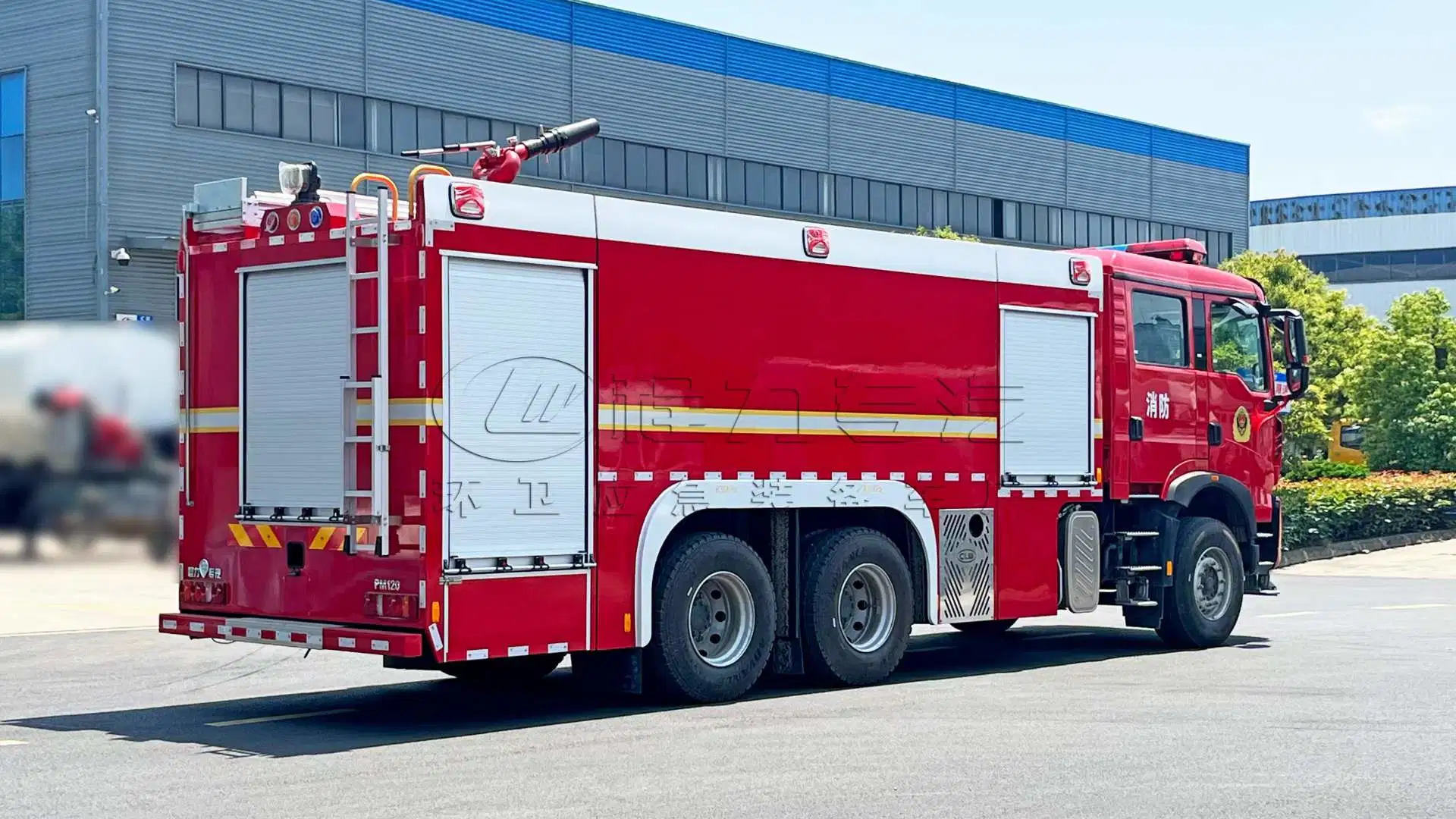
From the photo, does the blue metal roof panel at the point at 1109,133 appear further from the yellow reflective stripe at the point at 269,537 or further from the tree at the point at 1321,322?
the yellow reflective stripe at the point at 269,537

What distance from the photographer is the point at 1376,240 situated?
299 feet

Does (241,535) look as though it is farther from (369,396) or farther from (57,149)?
(57,149)

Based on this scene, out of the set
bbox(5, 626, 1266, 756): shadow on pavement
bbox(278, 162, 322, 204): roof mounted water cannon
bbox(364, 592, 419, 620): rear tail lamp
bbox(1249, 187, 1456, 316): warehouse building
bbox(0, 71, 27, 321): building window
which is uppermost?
bbox(1249, 187, 1456, 316): warehouse building

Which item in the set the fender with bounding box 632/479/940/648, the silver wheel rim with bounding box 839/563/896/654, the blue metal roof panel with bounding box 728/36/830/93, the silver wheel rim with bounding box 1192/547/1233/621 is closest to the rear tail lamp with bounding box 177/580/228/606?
the fender with bounding box 632/479/940/648

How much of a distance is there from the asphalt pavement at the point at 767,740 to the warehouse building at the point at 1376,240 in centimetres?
7853

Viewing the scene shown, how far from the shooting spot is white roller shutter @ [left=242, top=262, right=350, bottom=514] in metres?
11.2

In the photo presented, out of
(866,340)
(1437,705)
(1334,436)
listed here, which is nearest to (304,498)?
(866,340)

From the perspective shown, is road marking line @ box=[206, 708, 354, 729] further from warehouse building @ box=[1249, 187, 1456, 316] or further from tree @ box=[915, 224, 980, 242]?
warehouse building @ box=[1249, 187, 1456, 316]

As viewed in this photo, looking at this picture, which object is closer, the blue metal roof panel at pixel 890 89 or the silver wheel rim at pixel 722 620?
the silver wheel rim at pixel 722 620

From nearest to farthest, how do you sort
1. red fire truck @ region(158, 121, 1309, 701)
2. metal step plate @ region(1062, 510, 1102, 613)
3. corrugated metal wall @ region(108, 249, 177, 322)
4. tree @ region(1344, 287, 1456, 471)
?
red fire truck @ region(158, 121, 1309, 701) < metal step plate @ region(1062, 510, 1102, 613) < corrugated metal wall @ region(108, 249, 177, 322) < tree @ region(1344, 287, 1456, 471)

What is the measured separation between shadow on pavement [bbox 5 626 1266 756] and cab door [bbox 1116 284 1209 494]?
1.79m

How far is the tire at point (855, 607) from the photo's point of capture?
13.0 meters
